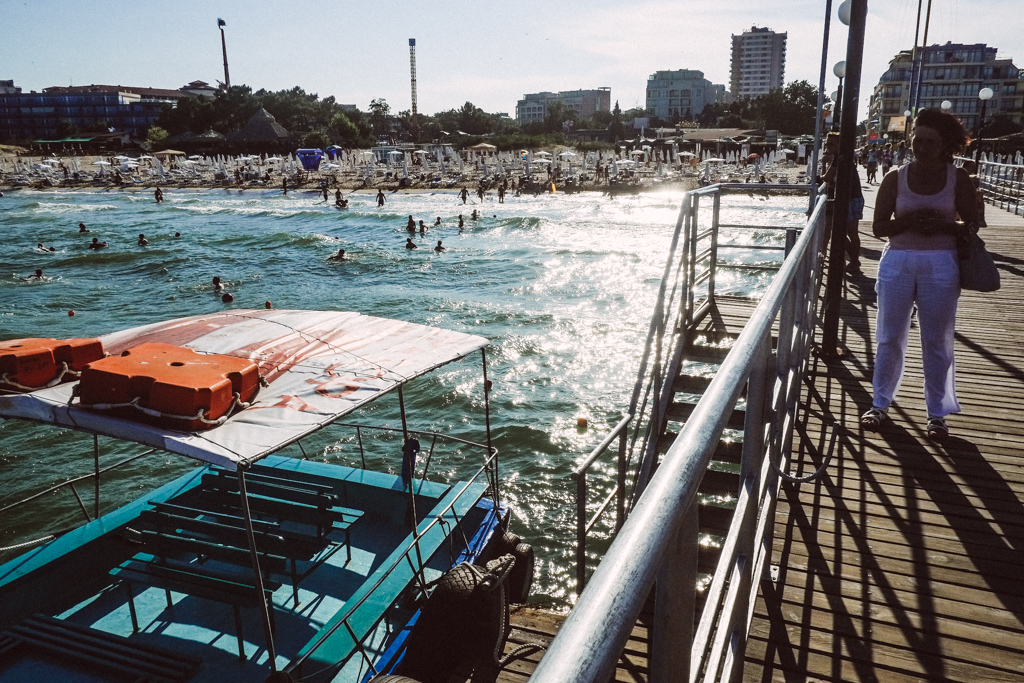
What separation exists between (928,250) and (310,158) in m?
76.3

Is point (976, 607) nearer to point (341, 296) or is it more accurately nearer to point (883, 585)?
point (883, 585)

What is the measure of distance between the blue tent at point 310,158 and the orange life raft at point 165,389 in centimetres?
7419

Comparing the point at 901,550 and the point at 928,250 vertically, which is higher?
the point at 928,250

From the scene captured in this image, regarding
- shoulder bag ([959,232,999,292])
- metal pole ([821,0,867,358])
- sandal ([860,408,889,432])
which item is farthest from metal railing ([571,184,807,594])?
sandal ([860,408,889,432])

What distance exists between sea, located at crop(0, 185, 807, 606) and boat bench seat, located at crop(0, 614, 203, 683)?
4871 mm

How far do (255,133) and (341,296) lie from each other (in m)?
70.2

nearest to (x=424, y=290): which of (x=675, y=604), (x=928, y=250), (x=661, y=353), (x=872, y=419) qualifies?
(x=661, y=353)

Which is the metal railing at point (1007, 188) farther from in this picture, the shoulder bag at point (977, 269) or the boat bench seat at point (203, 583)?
the boat bench seat at point (203, 583)

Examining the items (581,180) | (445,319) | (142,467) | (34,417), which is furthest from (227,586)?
(581,180)

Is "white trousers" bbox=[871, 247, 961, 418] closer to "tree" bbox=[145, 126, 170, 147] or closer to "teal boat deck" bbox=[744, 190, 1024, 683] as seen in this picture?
"teal boat deck" bbox=[744, 190, 1024, 683]

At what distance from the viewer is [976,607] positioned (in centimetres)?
304

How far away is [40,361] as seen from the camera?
184 inches

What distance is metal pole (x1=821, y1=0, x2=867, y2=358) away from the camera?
622 centimetres

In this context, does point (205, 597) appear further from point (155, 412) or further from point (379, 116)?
point (379, 116)
